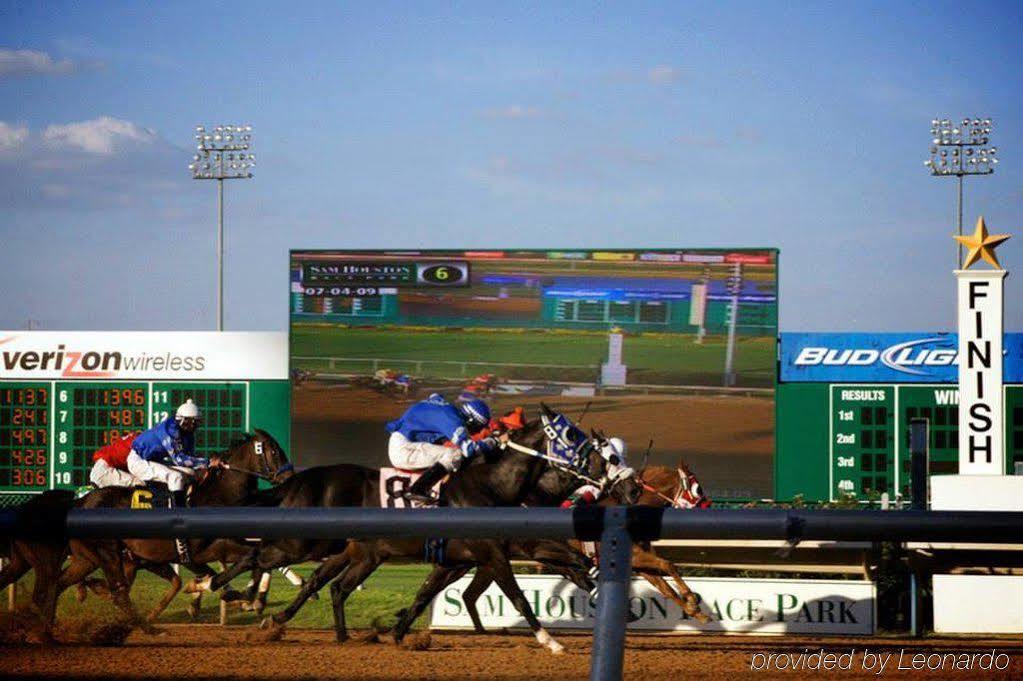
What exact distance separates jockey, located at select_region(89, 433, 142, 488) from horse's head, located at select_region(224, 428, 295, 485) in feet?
2.97

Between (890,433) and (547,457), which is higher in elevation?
(547,457)

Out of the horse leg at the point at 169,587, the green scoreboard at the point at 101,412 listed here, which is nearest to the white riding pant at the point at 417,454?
the horse leg at the point at 169,587

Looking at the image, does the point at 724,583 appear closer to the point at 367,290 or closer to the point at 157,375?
the point at 367,290

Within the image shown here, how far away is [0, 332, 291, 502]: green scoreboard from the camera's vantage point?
19375 mm

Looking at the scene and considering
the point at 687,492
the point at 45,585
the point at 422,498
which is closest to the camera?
the point at 45,585

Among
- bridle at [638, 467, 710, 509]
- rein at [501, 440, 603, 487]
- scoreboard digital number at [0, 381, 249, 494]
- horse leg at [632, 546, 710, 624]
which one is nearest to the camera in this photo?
horse leg at [632, 546, 710, 624]

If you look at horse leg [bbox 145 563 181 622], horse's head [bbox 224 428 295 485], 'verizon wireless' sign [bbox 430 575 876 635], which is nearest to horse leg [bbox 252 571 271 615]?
horse leg [bbox 145 563 181 622]

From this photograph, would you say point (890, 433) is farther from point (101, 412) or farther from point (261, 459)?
point (101, 412)

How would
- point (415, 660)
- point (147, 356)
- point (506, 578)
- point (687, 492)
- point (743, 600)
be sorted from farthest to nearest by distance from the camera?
1. point (147, 356)
2. point (687, 492)
3. point (743, 600)
4. point (506, 578)
5. point (415, 660)

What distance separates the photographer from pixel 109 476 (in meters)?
11.3

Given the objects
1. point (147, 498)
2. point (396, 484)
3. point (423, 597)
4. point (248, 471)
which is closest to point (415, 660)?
point (423, 597)

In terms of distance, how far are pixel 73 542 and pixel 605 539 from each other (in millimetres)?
868

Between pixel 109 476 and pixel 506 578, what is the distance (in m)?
6.54

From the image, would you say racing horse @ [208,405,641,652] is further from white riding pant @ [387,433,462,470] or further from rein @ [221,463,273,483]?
rein @ [221,463,273,483]
